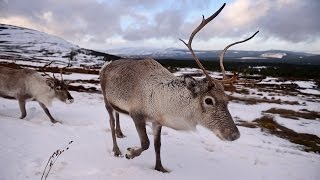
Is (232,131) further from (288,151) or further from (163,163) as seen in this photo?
(288,151)

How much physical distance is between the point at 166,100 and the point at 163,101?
57mm

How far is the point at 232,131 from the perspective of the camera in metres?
4.72

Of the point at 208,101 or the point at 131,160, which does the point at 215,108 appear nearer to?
the point at 208,101

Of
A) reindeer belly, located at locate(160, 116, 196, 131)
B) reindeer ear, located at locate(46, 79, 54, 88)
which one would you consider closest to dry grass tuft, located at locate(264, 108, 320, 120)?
reindeer ear, located at locate(46, 79, 54, 88)

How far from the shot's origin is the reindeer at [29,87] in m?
10.5

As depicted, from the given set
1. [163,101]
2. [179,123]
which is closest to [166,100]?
[163,101]

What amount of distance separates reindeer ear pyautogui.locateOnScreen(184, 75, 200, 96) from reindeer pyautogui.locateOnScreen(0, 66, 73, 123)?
6.56 meters

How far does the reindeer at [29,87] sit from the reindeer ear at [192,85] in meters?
6.56

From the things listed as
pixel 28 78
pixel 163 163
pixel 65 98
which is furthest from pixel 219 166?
pixel 28 78

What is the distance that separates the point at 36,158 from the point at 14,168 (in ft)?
1.83

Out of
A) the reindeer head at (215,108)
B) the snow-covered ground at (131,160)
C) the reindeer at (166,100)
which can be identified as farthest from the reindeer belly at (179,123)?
the snow-covered ground at (131,160)

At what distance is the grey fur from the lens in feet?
16.1

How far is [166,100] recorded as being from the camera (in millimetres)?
5355

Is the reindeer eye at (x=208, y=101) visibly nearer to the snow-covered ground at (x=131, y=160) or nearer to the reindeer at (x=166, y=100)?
the reindeer at (x=166, y=100)
